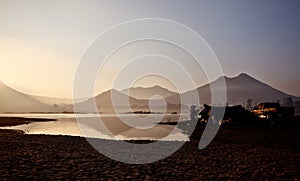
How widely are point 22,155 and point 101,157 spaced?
253 inches

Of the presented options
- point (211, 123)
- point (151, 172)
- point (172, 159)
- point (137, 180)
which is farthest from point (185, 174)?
point (211, 123)

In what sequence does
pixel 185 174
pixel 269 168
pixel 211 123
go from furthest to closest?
pixel 211 123, pixel 269 168, pixel 185 174

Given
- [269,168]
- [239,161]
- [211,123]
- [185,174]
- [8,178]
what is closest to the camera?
[8,178]

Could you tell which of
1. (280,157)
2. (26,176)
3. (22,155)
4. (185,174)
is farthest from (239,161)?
(22,155)

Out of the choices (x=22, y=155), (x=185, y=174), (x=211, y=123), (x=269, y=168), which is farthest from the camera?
(x=211, y=123)

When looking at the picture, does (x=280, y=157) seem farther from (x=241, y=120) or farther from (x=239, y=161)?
(x=241, y=120)

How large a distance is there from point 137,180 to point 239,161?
9.74 m

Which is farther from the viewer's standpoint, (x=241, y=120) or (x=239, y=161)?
(x=241, y=120)

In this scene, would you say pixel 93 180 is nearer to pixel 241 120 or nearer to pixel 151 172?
Answer: pixel 151 172

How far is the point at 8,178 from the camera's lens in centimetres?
1527

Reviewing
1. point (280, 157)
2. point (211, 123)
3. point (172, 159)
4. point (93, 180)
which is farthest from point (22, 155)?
point (211, 123)

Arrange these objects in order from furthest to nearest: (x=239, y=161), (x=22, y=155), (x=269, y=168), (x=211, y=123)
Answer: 1. (x=211, y=123)
2. (x=22, y=155)
3. (x=239, y=161)
4. (x=269, y=168)

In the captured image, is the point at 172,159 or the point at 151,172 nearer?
the point at 151,172

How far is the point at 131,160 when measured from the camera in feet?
72.5
